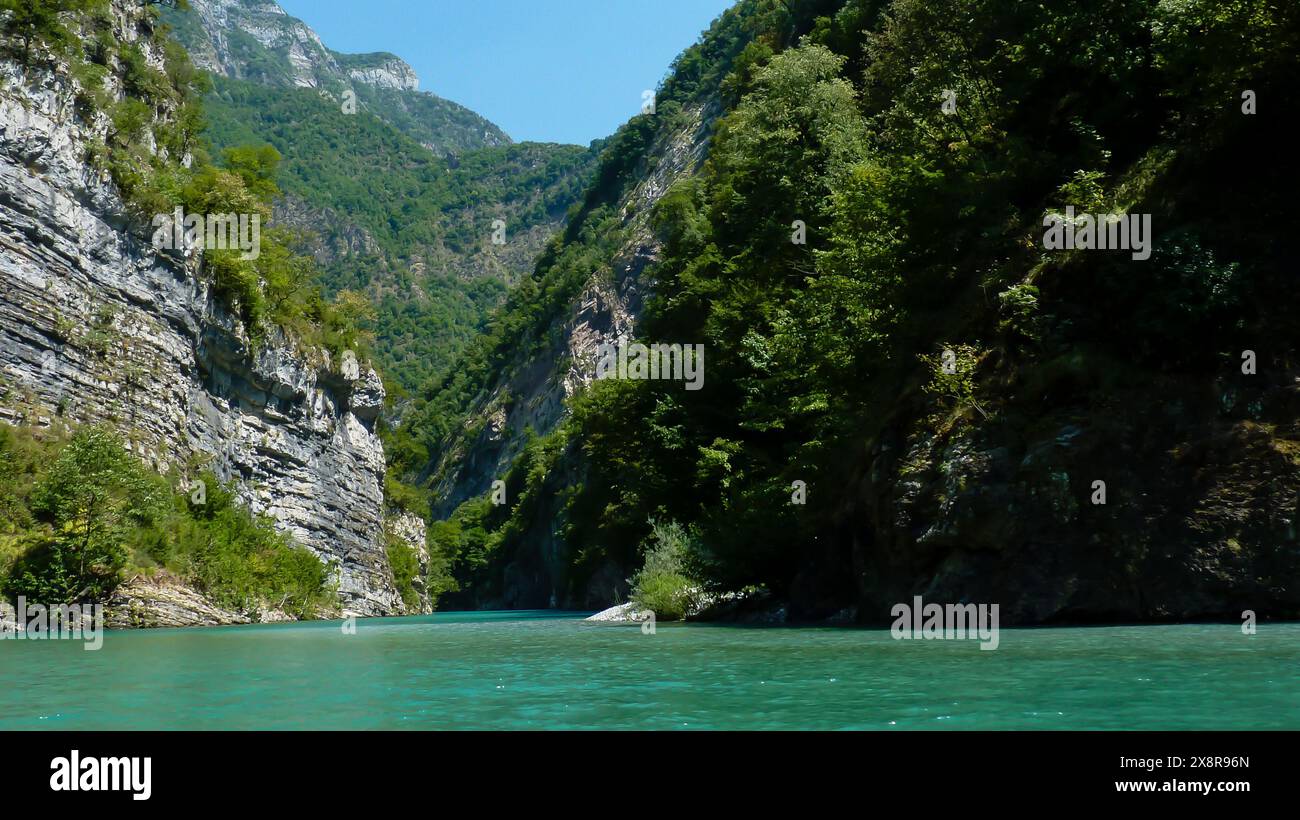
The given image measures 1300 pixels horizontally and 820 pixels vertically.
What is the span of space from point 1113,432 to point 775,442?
55.2 feet

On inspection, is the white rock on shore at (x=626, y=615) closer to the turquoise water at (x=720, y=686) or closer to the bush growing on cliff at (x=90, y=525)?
the turquoise water at (x=720, y=686)

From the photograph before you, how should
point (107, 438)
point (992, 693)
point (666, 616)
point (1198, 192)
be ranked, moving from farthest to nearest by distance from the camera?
point (107, 438) < point (666, 616) < point (1198, 192) < point (992, 693)

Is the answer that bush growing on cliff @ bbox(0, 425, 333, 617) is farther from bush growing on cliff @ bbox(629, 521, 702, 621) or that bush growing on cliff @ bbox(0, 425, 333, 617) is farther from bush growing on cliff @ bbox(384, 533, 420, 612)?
bush growing on cliff @ bbox(384, 533, 420, 612)

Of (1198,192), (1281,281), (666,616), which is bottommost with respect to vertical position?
(666,616)

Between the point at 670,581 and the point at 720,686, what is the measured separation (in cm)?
2168

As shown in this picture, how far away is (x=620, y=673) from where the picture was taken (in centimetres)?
1251

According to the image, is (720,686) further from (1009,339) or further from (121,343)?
(121,343)

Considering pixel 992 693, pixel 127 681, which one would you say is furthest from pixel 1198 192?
pixel 127 681

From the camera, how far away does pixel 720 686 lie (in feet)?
35.1

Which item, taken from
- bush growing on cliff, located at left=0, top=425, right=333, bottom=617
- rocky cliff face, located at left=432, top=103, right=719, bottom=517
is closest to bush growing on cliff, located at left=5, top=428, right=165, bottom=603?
bush growing on cliff, located at left=0, top=425, right=333, bottom=617

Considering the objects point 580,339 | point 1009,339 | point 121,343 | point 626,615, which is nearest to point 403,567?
point 580,339

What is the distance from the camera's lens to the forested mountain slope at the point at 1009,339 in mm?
18141
